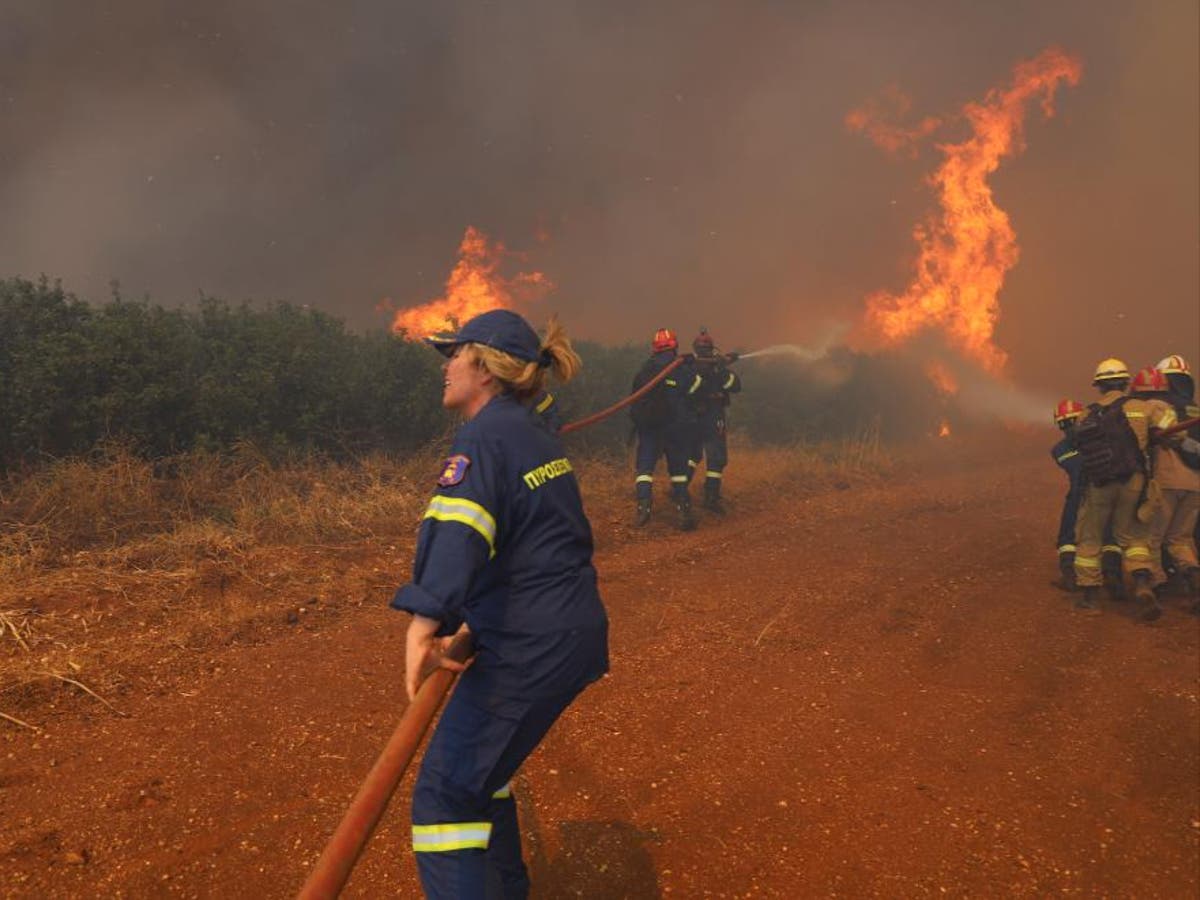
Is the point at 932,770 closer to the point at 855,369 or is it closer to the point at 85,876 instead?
the point at 85,876

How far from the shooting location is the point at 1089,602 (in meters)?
7.29

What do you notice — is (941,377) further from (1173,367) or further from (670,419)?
(670,419)

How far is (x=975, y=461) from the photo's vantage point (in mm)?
16594

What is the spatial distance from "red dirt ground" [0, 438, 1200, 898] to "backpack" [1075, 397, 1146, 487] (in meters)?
1.32

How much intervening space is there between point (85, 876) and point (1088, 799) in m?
4.60

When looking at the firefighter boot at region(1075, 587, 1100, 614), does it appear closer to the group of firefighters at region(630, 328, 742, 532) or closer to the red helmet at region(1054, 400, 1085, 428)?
the red helmet at region(1054, 400, 1085, 428)

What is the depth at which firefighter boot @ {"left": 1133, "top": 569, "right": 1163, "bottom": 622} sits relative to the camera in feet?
22.7

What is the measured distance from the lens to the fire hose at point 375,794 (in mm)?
1816

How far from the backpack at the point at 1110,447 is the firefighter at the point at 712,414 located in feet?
13.3

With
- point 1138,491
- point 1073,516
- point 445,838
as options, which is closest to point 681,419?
point 1073,516

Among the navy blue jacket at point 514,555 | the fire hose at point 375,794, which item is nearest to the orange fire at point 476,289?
the navy blue jacket at point 514,555

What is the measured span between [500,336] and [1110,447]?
6926 millimetres

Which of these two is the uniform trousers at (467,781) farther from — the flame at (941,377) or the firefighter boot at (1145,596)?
the flame at (941,377)

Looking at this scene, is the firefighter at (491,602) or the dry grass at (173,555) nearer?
the firefighter at (491,602)
